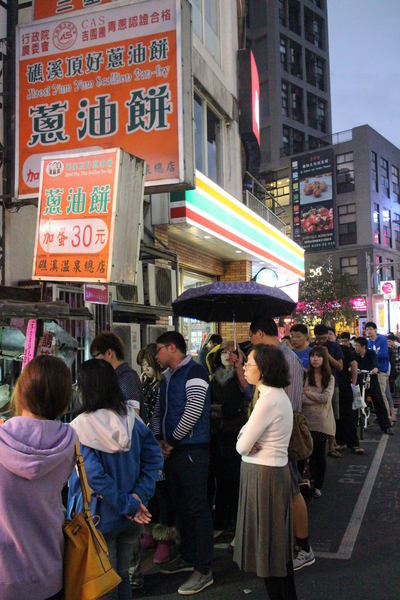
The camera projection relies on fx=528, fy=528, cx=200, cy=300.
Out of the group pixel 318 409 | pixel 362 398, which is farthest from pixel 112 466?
pixel 362 398

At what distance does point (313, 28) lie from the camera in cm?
5884

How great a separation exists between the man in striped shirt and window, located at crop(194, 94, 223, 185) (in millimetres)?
8921

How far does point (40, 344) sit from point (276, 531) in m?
2.43

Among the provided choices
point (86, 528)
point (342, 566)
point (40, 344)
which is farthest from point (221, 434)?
point (86, 528)

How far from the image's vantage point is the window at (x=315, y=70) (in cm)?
5838

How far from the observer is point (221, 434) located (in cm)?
510

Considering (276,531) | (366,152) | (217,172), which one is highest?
(366,152)

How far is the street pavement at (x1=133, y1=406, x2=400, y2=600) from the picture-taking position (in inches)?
157

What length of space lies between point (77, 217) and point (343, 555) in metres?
4.01

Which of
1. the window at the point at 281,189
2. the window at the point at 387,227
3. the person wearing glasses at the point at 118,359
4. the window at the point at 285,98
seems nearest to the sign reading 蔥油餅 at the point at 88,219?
the person wearing glasses at the point at 118,359

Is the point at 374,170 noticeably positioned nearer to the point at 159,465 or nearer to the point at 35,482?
the point at 159,465

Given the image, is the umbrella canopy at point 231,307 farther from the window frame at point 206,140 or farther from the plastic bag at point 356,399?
the window frame at point 206,140

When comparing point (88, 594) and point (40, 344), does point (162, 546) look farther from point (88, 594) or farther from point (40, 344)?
point (88, 594)

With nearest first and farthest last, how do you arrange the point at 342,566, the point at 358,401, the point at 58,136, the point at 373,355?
the point at 342,566
the point at 58,136
the point at 358,401
the point at 373,355
